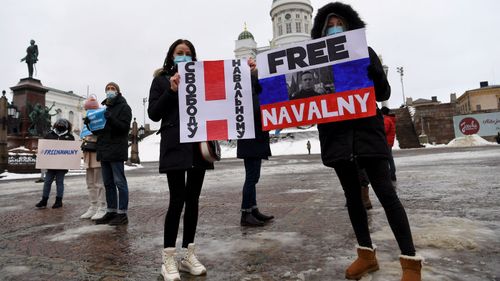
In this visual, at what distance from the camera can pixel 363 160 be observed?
263cm

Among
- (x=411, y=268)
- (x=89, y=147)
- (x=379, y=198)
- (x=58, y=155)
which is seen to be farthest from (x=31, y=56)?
(x=411, y=268)

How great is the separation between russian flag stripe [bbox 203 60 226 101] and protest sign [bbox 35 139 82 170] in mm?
5117

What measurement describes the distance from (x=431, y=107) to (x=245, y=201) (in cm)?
4263

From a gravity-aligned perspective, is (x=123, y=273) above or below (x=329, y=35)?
below

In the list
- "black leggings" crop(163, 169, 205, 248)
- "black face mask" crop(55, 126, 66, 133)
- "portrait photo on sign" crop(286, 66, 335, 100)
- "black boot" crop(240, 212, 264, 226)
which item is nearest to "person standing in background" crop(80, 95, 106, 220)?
"black face mask" crop(55, 126, 66, 133)

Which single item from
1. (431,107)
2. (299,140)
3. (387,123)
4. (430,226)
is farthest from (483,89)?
(430,226)

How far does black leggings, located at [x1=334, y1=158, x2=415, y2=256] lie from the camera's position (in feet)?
7.98

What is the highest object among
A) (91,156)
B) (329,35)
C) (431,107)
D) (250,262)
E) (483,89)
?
(483,89)

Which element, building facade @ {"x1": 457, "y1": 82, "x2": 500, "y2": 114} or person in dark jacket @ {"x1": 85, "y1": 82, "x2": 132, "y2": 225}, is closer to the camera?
person in dark jacket @ {"x1": 85, "y1": 82, "x2": 132, "y2": 225}

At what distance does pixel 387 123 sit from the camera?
26.3 ft

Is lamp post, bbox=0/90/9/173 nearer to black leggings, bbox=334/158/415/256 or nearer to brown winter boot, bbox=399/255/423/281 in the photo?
black leggings, bbox=334/158/415/256

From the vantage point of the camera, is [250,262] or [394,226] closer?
[394,226]

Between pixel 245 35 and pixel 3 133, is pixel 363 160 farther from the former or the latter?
pixel 245 35

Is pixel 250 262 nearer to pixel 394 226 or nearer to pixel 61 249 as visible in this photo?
pixel 394 226
